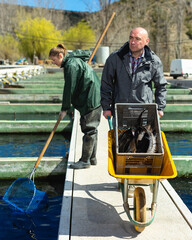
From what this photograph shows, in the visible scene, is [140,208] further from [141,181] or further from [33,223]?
[33,223]

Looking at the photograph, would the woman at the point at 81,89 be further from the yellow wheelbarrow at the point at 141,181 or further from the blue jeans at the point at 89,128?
the yellow wheelbarrow at the point at 141,181

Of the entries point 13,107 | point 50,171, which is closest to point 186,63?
point 13,107

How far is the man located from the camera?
3145mm

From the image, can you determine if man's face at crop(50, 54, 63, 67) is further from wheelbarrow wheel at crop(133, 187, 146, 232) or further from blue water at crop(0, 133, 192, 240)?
wheelbarrow wheel at crop(133, 187, 146, 232)

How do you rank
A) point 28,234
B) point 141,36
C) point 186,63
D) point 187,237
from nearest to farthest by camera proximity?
point 187,237
point 141,36
point 28,234
point 186,63

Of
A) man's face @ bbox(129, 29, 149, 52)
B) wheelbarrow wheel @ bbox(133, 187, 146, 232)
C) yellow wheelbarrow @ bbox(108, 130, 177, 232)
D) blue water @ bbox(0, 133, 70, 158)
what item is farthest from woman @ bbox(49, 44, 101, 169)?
blue water @ bbox(0, 133, 70, 158)

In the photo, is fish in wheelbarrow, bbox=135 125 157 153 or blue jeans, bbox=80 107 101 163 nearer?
fish in wheelbarrow, bbox=135 125 157 153

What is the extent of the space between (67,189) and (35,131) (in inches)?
174

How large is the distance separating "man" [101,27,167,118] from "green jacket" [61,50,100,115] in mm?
600

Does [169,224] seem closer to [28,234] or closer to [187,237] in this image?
[187,237]

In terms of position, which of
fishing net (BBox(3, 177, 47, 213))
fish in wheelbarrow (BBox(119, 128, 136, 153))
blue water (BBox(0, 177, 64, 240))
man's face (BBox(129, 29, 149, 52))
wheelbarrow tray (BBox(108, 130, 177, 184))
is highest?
→ man's face (BBox(129, 29, 149, 52))

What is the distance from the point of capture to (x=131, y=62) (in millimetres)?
3191

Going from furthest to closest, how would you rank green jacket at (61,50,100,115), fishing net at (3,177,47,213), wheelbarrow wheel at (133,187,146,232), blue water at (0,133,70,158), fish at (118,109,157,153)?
blue water at (0,133,70,158), fishing net at (3,177,47,213), green jacket at (61,50,100,115), fish at (118,109,157,153), wheelbarrow wheel at (133,187,146,232)

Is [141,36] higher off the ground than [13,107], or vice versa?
[141,36]
